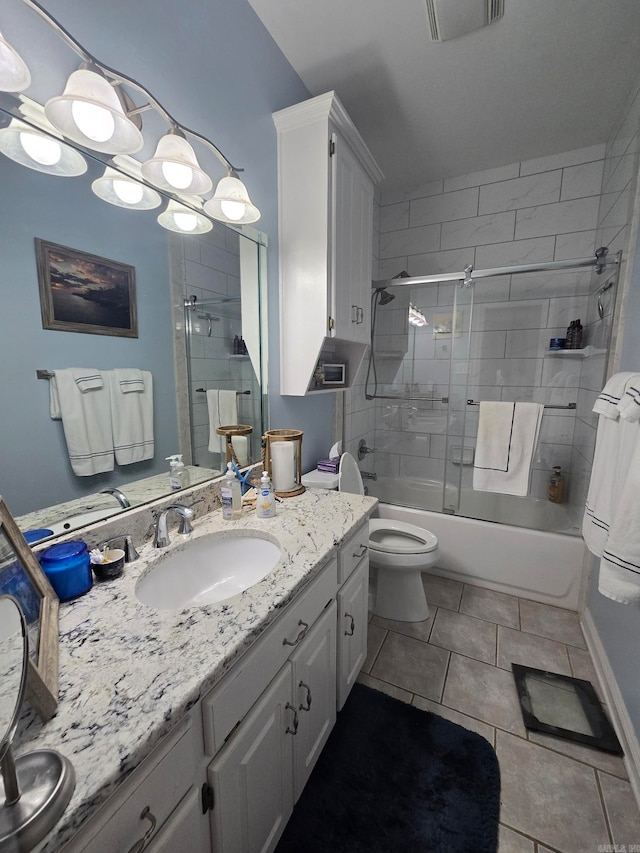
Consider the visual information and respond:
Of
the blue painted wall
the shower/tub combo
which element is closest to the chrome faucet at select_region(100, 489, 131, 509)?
the blue painted wall

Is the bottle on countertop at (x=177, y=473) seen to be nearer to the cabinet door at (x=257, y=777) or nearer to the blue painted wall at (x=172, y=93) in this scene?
the blue painted wall at (x=172, y=93)

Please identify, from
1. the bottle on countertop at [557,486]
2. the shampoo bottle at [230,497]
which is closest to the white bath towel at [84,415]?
the shampoo bottle at [230,497]

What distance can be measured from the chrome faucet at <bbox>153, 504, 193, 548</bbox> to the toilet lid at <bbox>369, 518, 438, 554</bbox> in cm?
108

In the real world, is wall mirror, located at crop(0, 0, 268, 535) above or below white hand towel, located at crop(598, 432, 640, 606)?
above

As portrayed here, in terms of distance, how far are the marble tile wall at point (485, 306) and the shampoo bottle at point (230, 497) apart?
138 centimetres

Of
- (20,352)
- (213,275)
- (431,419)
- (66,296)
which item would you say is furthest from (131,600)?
(431,419)

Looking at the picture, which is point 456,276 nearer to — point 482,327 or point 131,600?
point 482,327

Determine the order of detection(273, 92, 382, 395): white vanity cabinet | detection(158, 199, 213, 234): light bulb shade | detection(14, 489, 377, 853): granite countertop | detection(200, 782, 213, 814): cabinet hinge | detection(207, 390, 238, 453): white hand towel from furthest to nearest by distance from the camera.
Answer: detection(273, 92, 382, 395): white vanity cabinet
detection(207, 390, 238, 453): white hand towel
detection(158, 199, 213, 234): light bulb shade
detection(200, 782, 213, 814): cabinet hinge
detection(14, 489, 377, 853): granite countertop

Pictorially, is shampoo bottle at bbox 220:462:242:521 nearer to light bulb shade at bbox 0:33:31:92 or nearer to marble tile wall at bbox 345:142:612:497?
light bulb shade at bbox 0:33:31:92

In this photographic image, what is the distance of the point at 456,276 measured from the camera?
2363 mm

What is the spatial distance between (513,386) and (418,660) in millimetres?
1979

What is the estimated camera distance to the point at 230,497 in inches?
50.3

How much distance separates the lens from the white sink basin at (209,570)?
994mm

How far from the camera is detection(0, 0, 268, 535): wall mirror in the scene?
2.60 feet
